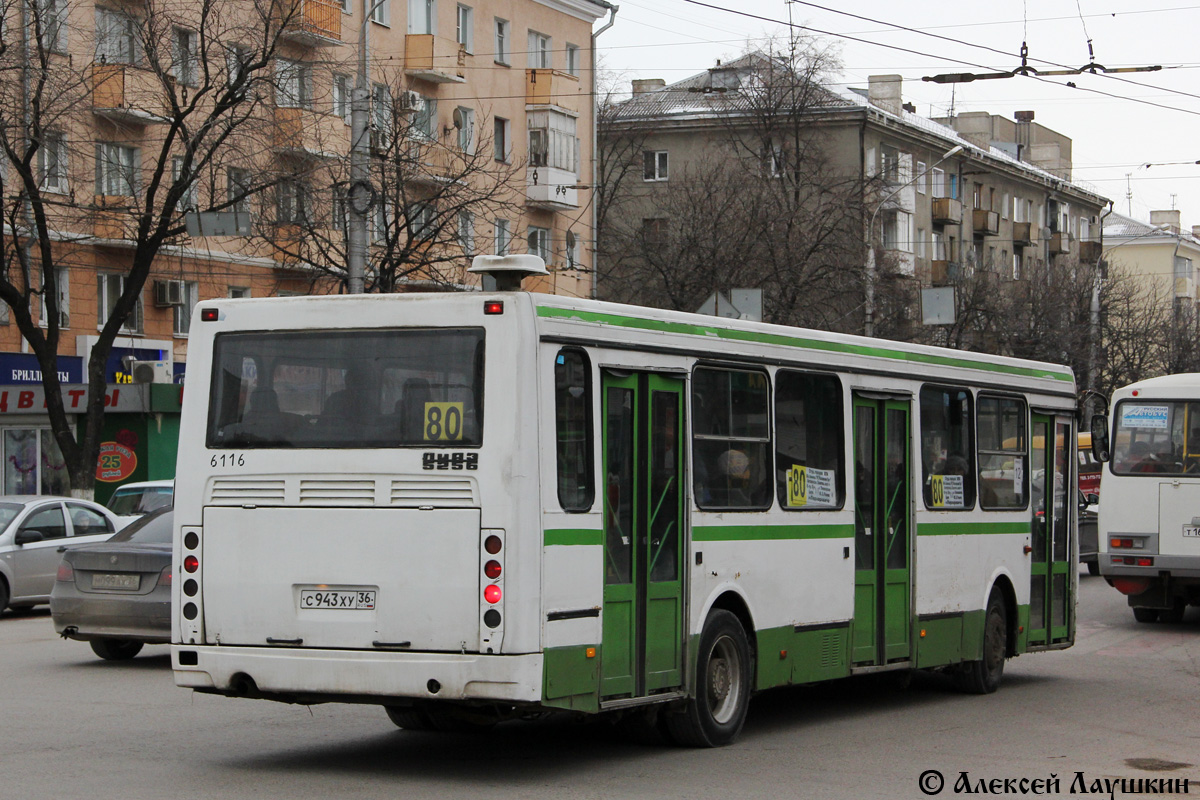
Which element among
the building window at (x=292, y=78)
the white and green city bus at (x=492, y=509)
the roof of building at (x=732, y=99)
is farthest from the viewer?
the roof of building at (x=732, y=99)

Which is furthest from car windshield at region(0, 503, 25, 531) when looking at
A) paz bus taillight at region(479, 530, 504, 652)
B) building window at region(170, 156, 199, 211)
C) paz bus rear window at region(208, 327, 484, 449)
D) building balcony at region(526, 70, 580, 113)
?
building balcony at region(526, 70, 580, 113)

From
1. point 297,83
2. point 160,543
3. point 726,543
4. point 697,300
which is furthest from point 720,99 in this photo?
point 726,543

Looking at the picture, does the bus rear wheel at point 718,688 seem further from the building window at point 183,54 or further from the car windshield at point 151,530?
the building window at point 183,54

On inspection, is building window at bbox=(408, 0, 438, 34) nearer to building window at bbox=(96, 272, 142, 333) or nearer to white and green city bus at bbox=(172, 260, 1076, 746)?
building window at bbox=(96, 272, 142, 333)

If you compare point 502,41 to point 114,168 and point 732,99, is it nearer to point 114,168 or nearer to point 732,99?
point 732,99

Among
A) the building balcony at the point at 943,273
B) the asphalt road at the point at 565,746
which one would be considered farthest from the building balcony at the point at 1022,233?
the asphalt road at the point at 565,746

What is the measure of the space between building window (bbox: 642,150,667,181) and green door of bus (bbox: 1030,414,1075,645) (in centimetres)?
4599

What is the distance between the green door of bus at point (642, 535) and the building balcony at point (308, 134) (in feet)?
63.7

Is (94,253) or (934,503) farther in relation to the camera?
(94,253)

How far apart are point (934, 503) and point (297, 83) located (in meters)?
21.1

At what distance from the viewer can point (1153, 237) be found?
98.4 m

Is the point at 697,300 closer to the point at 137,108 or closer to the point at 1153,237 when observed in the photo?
the point at 137,108

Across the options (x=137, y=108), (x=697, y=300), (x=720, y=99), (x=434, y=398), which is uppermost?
(x=720, y=99)

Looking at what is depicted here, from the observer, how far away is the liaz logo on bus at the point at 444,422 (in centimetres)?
884
